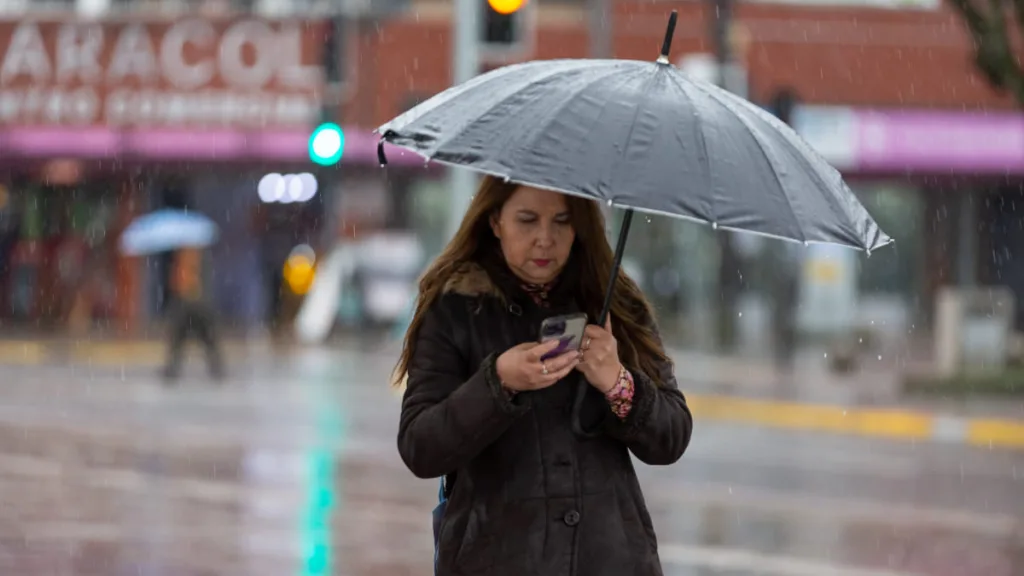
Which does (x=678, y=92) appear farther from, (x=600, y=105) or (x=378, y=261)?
(x=378, y=261)

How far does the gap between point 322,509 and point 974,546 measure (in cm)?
386

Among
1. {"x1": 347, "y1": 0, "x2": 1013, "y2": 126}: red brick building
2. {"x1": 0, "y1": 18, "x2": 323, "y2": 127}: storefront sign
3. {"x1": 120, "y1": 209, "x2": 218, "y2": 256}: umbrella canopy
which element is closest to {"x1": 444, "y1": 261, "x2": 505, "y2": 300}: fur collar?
{"x1": 120, "y1": 209, "x2": 218, "y2": 256}: umbrella canopy

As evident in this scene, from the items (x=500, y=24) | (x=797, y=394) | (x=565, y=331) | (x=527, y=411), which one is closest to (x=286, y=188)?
(x=797, y=394)

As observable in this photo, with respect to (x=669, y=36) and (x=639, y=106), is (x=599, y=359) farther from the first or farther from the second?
(x=669, y=36)

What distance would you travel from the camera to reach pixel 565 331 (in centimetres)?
353

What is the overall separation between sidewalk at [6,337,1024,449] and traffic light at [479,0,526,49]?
4.41m

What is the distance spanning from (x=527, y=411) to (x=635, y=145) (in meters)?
0.58

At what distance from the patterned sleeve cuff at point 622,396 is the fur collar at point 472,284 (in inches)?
11.9

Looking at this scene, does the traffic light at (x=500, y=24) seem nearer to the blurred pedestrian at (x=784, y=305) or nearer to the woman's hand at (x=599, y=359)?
the blurred pedestrian at (x=784, y=305)

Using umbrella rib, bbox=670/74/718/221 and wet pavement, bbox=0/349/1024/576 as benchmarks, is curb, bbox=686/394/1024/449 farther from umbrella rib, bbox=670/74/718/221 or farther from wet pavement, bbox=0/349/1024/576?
umbrella rib, bbox=670/74/718/221

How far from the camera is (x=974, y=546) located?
10.2 m

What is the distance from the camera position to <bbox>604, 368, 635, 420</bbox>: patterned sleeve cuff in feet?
12.0

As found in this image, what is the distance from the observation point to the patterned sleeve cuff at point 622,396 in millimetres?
3648

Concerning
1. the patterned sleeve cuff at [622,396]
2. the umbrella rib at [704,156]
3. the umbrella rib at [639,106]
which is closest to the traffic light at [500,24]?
the umbrella rib at [639,106]
